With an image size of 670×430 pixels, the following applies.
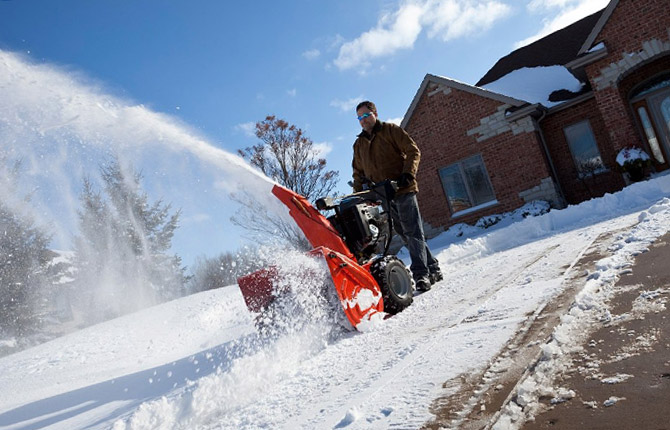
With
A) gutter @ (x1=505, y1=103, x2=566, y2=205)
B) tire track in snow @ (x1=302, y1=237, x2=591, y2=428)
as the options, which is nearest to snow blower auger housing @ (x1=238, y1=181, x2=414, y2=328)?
tire track in snow @ (x1=302, y1=237, x2=591, y2=428)

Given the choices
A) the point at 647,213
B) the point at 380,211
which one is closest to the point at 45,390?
the point at 380,211

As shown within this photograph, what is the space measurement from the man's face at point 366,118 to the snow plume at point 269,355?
1.96 m

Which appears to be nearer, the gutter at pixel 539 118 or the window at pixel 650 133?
the window at pixel 650 133

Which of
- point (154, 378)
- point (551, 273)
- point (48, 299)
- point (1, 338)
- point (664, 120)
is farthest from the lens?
point (48, 299)

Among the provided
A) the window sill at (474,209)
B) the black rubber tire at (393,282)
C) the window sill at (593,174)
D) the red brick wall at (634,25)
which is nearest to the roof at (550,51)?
the red brick wall at (634,25)

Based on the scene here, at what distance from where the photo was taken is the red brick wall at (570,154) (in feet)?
44.2

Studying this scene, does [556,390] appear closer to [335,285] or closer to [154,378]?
[335,285]

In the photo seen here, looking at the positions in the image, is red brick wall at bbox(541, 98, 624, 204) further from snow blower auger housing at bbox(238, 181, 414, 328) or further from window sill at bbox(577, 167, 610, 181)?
snow blower auger housing at bbox(238, 181, 414, 328)

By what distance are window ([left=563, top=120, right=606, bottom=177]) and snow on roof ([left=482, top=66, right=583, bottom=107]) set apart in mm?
1086

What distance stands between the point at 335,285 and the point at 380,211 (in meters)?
1.60

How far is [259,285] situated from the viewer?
3.98 metres

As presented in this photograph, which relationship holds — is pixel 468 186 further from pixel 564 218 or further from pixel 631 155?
pixel 564 218

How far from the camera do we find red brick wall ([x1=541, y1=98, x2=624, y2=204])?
13.5 meters

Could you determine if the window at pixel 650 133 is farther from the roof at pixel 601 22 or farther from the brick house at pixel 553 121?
the roof at pixel 601 22
